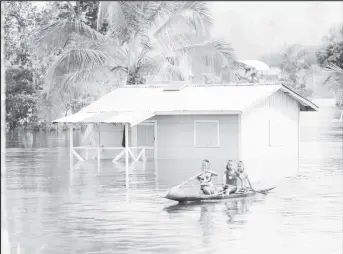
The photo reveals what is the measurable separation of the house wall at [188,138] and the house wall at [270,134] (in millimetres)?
452

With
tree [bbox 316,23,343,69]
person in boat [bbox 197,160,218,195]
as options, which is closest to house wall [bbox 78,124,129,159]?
person in boat [bbox 197,160,218,195]

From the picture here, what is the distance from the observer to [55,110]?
58.4 m

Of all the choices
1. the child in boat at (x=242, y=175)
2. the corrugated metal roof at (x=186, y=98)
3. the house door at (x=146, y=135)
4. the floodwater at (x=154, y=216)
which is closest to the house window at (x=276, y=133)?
the corrugated metal roof at (x=186, y=98)

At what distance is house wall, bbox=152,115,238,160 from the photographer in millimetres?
37406

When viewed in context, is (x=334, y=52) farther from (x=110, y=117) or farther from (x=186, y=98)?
(x=110, y=117)

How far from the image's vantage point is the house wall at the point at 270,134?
1444 inches

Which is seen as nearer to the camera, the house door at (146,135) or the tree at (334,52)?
the house door at (146,135)

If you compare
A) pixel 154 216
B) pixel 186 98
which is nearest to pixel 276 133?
pixel 186 98

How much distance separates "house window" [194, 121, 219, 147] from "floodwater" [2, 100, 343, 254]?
6830mm

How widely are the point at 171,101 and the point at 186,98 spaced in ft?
2.01

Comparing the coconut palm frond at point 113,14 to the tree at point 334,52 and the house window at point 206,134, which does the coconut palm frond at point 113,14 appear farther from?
the tree at point 334,52

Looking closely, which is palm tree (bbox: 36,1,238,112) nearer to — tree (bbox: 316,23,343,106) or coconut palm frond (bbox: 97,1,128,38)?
coconut palm frond (bbox: 97,1,128,38)

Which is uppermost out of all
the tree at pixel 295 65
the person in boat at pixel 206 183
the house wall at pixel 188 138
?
the tree at pixel 295 65

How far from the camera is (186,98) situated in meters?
39.0
